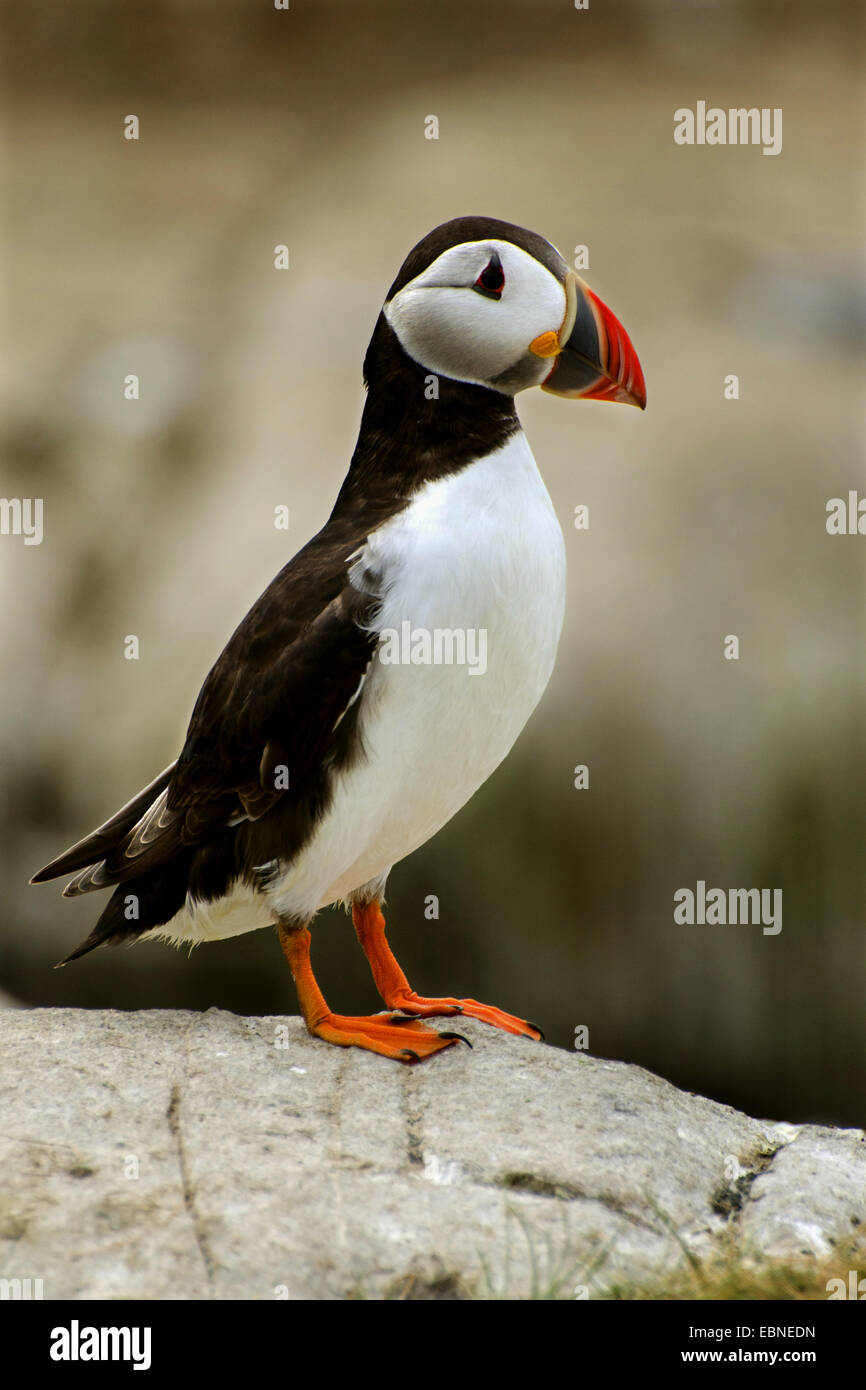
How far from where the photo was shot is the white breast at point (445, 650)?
3658 millimetres

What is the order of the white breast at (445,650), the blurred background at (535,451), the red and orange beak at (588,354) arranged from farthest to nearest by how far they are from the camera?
the blurred background at (535,451) < the red and orange beak at (588,354) < the white breast at (445,650)

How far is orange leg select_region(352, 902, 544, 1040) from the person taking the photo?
4.34 m

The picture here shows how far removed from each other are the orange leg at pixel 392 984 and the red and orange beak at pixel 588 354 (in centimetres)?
178

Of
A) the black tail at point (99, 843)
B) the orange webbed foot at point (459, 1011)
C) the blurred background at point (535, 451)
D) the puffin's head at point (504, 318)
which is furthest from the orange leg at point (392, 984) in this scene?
the puffin's head at point (504, 318)

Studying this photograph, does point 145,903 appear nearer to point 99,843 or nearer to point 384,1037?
point 99,843

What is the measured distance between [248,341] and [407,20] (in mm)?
3021

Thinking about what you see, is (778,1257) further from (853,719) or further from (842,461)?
(842,461)

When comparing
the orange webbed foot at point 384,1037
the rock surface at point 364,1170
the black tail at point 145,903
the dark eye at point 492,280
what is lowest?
the rock surface at point 364,1170

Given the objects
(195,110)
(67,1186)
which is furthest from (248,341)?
(67,1186)

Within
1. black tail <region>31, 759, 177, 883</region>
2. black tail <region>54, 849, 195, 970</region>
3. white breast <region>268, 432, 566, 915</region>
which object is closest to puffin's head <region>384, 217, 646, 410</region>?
white breast <region>268, 432, 566, 915</region>

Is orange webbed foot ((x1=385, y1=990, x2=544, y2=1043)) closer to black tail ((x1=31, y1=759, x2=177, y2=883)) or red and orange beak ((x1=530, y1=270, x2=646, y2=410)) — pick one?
black tail ((x1=31, y1=759, x2=177, y2=883))

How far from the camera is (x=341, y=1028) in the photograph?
4.04 metres

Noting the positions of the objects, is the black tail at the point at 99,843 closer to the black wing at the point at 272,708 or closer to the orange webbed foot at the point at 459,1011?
the black wing at the point at 272,708

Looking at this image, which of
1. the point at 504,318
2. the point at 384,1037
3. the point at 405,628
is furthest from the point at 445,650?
the point at 384,1037
